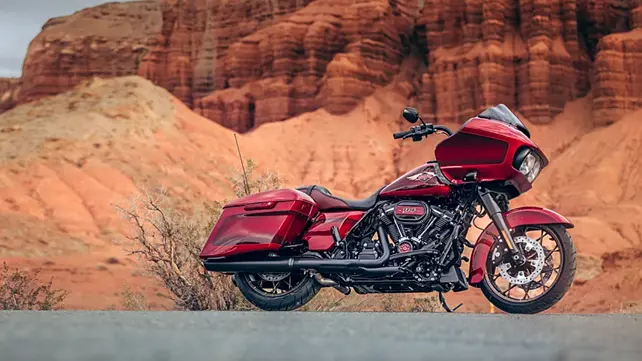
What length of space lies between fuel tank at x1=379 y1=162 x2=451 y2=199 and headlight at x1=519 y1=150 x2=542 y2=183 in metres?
0.62

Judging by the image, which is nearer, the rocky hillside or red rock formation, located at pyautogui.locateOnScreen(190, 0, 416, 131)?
the rocky hillside

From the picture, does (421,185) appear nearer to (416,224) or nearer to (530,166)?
(416,224)

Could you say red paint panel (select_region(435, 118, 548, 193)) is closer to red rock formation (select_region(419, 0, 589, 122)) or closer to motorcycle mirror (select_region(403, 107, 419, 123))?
motorcycle mirror (select_region(403, 107, 419, 123))

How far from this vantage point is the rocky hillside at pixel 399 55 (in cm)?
6169

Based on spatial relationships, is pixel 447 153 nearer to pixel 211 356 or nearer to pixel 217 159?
pixel 211 356

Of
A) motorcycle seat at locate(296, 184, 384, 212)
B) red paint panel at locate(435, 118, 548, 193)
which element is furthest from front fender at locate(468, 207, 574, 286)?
motorcycle seat at locate(296, 184, 384, 212)

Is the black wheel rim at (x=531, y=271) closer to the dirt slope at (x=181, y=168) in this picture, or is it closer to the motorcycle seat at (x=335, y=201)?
the motorcycle seat at (x=335, y=201)

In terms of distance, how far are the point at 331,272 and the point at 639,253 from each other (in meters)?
38.3

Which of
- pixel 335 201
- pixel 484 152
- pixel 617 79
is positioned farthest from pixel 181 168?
pixel 484 152

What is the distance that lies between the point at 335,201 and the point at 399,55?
64921 millimetres

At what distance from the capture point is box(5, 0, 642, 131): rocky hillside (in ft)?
202

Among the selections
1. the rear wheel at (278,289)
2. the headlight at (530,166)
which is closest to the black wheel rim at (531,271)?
the headlight at (530,166)

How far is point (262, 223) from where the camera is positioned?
769 cm

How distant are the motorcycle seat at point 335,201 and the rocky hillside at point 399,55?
53503 millimetres
